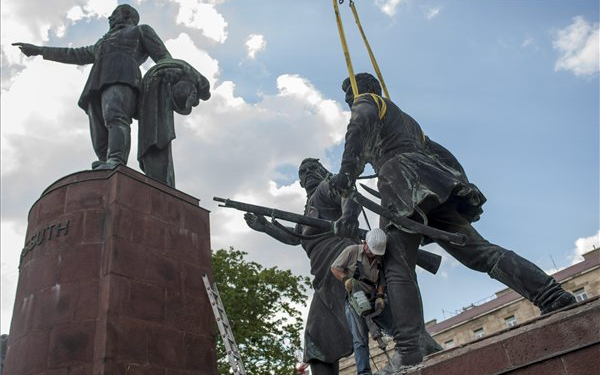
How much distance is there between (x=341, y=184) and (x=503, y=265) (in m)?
1.31

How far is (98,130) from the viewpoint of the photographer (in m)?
8.35

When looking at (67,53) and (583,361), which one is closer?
(583,361)

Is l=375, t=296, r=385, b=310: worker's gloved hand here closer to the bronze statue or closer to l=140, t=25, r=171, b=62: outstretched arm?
the bronze statue

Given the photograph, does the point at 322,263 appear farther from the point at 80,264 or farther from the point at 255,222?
the point at 80,264

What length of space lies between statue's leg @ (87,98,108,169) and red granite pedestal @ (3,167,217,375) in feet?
6.06

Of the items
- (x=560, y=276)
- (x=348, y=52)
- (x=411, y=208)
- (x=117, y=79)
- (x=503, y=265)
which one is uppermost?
(x=560, y=276)

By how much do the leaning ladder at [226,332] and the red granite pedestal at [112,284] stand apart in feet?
0.39

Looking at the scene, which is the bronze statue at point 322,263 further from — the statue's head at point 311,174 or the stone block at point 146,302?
the stone block at point 146,302

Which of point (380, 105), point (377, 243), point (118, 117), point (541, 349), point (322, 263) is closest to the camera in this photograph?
point (541, 349)

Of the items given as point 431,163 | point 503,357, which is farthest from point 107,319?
point 503,357

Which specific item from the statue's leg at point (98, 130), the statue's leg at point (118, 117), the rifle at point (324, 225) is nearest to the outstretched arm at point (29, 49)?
the statue's leg at point (98, 130)

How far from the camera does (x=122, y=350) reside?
5082 mm

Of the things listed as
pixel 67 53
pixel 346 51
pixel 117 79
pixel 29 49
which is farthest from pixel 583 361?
pixel 29 49

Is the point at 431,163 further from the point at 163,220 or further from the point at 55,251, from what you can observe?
the point at 55,251
